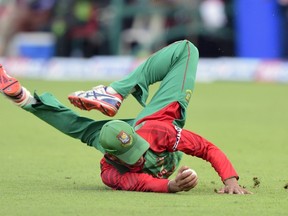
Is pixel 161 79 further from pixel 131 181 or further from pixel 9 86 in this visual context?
pixel 9 86

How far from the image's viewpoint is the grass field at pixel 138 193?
287 inches

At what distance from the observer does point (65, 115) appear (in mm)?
8641

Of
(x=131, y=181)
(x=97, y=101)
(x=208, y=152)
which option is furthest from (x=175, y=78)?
(x=131, y=181)

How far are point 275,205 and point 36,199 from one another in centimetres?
193

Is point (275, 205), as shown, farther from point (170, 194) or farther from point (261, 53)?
point (261, 53)

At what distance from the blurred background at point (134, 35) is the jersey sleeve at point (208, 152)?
663 inches

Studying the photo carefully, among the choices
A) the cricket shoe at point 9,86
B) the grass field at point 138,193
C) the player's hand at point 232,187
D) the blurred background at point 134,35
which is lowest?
the blurred background at point 134,35

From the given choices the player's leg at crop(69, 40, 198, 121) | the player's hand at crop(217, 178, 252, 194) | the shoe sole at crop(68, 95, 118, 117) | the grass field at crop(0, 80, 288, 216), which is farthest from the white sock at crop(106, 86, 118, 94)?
the player's hand at crop(217, 178, 252, 194)

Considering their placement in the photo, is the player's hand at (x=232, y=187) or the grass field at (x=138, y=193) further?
the player's hand at (x=232, y=187)

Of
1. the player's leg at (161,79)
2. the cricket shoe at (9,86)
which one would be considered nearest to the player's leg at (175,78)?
the player's leg at (161,79)

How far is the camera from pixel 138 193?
7996mm

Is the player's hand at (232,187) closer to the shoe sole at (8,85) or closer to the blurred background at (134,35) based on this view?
the shoe sole at (8,85)

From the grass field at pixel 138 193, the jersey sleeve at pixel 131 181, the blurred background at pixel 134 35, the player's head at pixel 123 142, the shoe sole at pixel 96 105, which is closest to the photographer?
the grass field at pixel 138 193

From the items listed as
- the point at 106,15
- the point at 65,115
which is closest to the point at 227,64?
the point at 106,15
